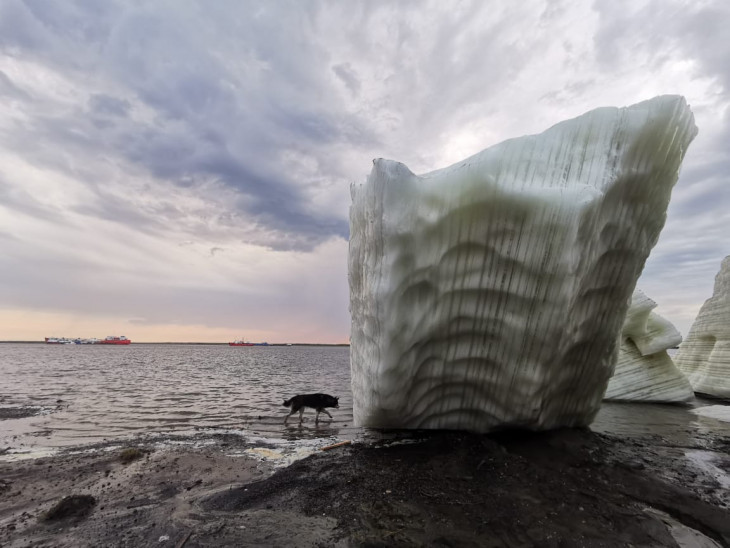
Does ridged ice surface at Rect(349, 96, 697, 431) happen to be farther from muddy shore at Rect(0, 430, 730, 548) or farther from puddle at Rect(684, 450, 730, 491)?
puddle at Rect(684, 450, 730, 491)

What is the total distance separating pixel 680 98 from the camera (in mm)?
5957

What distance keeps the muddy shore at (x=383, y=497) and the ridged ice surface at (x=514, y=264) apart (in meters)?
1.09

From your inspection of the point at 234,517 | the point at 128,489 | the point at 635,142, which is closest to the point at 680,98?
the point at 635,142

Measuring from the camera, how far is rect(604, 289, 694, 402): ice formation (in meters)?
14.3

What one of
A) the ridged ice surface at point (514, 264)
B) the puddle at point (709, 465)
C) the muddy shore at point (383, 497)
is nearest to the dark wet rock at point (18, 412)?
the muddy shore at point (383, 497)

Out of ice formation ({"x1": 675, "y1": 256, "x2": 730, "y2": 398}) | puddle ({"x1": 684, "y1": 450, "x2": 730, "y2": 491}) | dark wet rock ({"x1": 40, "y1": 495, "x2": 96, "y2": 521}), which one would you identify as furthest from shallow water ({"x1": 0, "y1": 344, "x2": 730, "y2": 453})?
dark wet rock ({"x1": 40, "y1": 495, "x2": 96, "y2": 521})

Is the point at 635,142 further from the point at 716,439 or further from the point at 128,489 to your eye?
the point at 128,489

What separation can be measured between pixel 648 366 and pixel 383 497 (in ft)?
48.7

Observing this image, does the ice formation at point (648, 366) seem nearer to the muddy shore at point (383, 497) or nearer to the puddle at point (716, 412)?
the puddle at point (716, 412)

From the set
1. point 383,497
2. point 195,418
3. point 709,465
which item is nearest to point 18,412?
point 195,418

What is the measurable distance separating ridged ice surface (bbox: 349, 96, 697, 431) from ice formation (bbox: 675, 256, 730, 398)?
13764 millimetres

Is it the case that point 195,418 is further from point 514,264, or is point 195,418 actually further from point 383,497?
point 514,264

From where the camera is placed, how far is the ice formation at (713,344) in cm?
1648

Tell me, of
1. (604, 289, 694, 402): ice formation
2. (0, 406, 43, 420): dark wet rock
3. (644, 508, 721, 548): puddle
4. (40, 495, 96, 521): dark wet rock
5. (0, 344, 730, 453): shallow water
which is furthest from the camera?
(604, 289, 694, 402): ice formation
